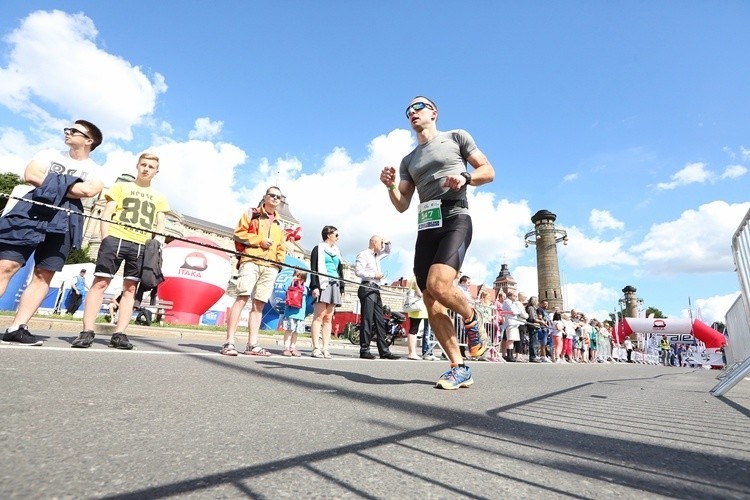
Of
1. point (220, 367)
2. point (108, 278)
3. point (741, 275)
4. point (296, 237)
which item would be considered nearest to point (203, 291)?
point (296, 237)

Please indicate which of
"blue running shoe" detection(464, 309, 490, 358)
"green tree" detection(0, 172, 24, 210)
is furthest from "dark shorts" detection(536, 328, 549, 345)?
"green tree" detection(0, 172, 24, 210)

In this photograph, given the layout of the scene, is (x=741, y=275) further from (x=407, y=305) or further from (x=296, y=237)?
(x=296, y=237)

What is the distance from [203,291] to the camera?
62.6 ft

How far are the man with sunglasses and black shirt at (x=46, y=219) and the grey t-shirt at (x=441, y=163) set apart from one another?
10.5 ft

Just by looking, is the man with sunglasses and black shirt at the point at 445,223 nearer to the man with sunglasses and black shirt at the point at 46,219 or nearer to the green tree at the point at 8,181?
the man with sunglasses and black shirt at the point at 46,219

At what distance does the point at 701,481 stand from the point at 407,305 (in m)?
7.47

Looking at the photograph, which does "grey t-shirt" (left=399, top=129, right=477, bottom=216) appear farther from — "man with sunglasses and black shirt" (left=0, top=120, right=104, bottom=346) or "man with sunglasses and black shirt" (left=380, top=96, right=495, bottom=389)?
"man with sunglasses and black shirt" (left=0, top=120, right=104, bottom=346)

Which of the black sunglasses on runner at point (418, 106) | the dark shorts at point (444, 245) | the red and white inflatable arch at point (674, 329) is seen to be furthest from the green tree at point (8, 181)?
the red and white inflatable arch at point (674, 329)

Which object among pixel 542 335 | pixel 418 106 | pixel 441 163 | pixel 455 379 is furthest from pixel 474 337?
pixel 542 335

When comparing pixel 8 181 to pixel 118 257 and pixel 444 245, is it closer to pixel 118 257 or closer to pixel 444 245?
pixel 118 257

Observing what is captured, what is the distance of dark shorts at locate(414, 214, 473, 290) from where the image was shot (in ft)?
10.6

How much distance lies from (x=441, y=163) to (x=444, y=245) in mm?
735

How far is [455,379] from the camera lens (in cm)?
317

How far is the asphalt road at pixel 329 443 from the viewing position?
1.04 m
